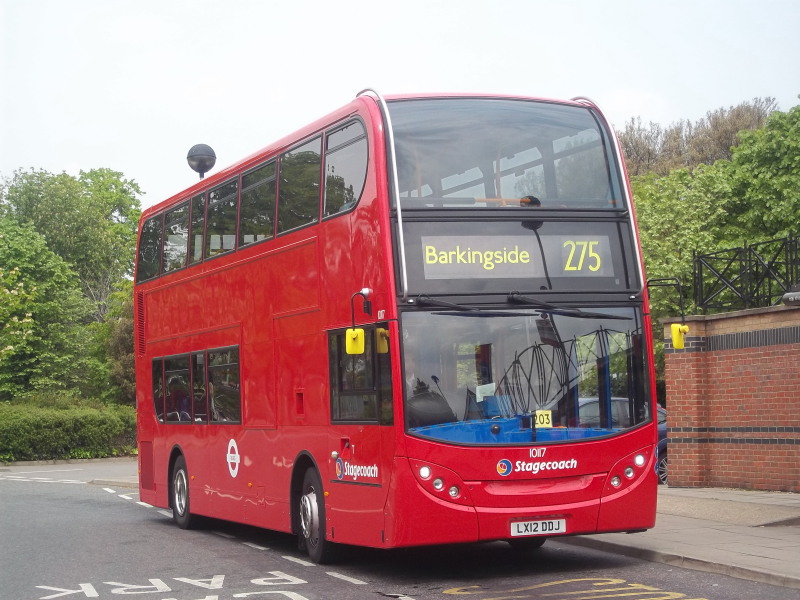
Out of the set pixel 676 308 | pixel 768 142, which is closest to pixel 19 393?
pixel 676 308

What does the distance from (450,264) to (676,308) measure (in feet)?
99.6

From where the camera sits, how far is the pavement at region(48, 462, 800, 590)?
438 inches

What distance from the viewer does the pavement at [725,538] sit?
11.1 metres

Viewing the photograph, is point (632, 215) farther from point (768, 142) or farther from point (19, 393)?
point (19, 393)

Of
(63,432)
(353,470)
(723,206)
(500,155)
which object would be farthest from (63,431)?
(500,155)

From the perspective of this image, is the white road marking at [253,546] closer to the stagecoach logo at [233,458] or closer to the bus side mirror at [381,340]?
the stagecoach logo at [233,458]

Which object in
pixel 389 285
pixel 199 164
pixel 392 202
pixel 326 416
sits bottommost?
pixel 326 416

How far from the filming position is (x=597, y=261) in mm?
11805

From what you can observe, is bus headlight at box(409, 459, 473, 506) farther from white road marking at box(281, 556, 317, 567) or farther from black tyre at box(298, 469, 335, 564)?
white road marking at box(281, 556, 317, 567)

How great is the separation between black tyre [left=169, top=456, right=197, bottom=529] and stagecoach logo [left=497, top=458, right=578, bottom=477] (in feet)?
25.7

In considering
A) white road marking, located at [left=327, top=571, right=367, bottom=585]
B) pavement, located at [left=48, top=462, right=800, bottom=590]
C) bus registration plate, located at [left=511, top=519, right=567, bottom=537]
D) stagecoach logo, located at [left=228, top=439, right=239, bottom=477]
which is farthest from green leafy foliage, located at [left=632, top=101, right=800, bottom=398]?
bus registration plate, located at [left=511, top=519, right=567, bottom=537]

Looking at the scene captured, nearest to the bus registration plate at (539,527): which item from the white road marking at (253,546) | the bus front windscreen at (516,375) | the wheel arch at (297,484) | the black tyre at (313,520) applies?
the bus front windscreen at (516,375)

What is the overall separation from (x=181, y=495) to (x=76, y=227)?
5573 centimetres

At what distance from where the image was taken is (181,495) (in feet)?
60.1
